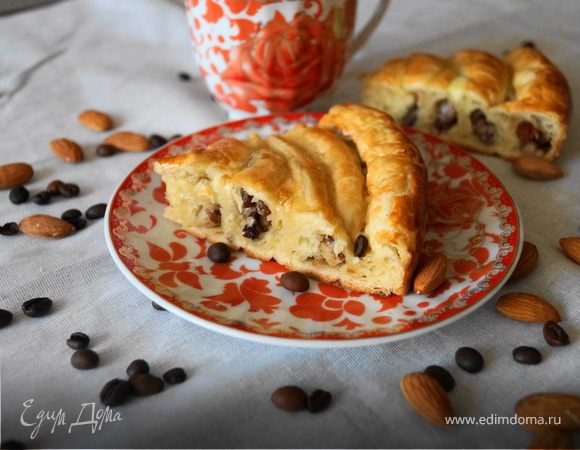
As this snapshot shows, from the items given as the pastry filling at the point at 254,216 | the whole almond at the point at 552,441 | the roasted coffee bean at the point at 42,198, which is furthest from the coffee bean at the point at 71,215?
the whole almond at the point at 552,441

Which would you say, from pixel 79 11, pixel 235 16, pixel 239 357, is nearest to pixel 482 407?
pixel 239 357

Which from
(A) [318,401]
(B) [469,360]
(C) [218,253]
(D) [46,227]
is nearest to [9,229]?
(D) [46,227]

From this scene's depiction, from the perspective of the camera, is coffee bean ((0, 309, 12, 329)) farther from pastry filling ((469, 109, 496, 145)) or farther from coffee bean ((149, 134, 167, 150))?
pastry filling ((469, 109, 496, 145))

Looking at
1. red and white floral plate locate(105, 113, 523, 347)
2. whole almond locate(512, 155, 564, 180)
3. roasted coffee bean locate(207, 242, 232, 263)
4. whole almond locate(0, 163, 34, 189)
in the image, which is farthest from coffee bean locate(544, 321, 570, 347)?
whole almond locate(0, 163, 34, 189)

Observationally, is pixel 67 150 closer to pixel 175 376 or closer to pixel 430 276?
pixel 175 376

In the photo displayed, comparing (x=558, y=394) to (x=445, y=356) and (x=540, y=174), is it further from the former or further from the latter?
(x=540, y=174)

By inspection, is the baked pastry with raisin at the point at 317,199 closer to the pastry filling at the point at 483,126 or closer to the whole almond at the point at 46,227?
the whole almond at the point at 46,227
